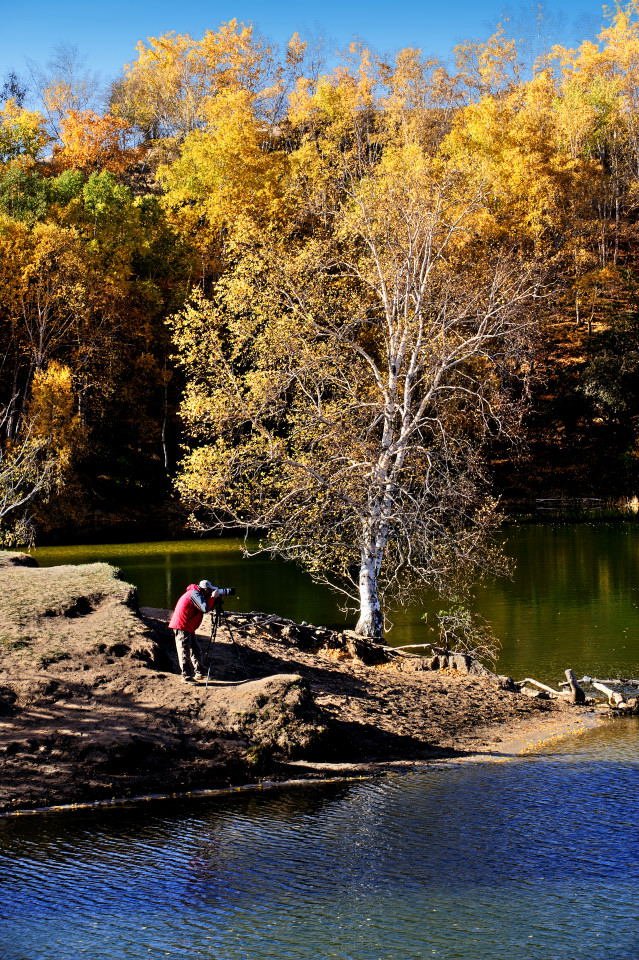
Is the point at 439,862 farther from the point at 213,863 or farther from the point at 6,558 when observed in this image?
the point at 6,558

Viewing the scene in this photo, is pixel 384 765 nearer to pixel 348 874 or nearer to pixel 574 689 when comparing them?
pixel 348 874

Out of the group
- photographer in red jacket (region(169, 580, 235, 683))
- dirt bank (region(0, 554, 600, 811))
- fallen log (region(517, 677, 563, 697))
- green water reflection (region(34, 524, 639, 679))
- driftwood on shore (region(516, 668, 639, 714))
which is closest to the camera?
dirt bank (region(0, 554, 600, 811))

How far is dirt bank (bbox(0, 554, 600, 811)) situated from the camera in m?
12.1

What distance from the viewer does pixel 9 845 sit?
33.8 feet

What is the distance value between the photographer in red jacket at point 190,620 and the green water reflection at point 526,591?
7.75 m

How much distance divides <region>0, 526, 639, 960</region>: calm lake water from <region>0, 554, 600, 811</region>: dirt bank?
0.68 m

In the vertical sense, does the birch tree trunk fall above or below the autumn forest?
below

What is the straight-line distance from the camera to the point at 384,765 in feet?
43.0

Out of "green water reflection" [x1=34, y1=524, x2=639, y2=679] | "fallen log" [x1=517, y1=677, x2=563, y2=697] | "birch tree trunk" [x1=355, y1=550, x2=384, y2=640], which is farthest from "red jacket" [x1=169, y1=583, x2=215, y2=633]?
"green water reflection" [x1=34, y1=524, x2=639, y2=679]

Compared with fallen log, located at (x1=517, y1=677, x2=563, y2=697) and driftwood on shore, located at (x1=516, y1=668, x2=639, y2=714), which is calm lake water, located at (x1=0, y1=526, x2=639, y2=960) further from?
fallen log, located at (x1=517, y1=677, x2=563, y2=697)

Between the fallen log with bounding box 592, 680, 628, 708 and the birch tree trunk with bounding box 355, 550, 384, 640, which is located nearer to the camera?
the fallen log with bounding box 592, 680, 628, 708

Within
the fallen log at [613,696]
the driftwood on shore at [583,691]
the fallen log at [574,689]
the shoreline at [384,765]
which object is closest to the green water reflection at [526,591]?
the driftwood on shore at [583,691]

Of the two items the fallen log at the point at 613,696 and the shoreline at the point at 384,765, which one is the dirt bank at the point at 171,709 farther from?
the fallen log at the point at 613,696

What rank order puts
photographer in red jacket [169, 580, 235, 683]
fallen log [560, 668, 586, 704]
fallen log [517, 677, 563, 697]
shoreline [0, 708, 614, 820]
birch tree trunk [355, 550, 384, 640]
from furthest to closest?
birch tree trunk [355, 550, 384, 640] → fallen log [517, 677, 563, 697] → fallen log [560, 668, 586, 704] → photographer in red jacket [169, 580, 235, 683] → shoreline [0, 708, 614, 820]
